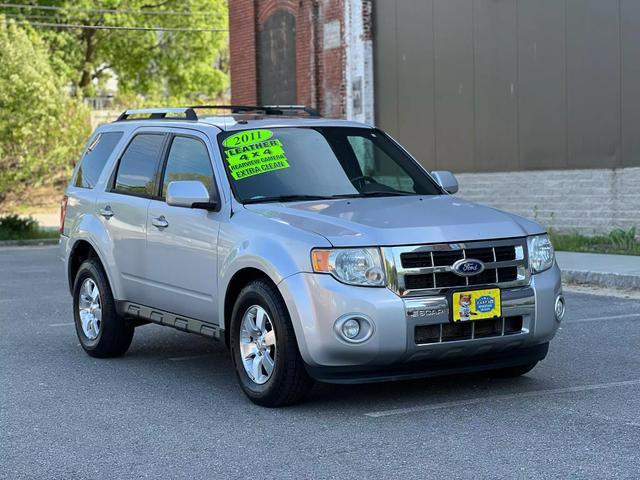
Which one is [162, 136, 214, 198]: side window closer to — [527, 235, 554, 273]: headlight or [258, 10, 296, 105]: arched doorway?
[527, 235, 554, 273]: headlight

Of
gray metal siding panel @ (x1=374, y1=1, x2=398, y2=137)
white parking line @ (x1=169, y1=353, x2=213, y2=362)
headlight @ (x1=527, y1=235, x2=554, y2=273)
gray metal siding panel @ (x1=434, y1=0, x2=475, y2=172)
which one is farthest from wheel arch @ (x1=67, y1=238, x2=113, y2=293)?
gray metal siding panel @ (x1=374, y1=1, x2=398, y2=137)

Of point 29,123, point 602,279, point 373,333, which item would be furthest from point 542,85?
point 29,123

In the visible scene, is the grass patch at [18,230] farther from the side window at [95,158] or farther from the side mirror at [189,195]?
the side mirror at [189,195]

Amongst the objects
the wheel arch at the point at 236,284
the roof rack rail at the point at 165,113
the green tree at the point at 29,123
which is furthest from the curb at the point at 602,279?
the green tree at the point at 29,123

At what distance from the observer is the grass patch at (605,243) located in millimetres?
16922

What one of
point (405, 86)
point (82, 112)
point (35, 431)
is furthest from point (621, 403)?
point (82, 112)

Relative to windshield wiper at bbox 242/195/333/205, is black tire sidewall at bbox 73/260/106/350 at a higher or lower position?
lower

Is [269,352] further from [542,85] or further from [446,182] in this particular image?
[542,85]

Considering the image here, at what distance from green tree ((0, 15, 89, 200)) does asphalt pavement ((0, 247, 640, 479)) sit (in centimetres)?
2038

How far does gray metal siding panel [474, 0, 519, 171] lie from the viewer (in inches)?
808

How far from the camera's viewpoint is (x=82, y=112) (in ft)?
110

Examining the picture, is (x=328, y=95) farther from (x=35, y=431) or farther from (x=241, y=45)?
(x=35, y=431)

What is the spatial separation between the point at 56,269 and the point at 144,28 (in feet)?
112

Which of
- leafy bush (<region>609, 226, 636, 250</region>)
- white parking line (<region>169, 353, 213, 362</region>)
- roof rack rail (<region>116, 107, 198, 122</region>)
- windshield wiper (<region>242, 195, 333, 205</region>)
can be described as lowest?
white parking line (<region>169, 353, 213, 362</region>)
